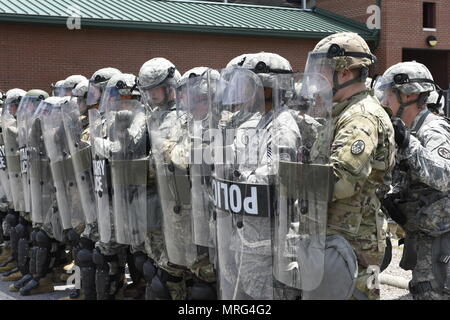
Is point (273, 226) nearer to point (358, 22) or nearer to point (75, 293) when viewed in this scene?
point (75, 293)

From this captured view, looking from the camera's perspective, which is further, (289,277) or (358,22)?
(358,22)

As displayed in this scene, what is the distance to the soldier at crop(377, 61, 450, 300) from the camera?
160 inches

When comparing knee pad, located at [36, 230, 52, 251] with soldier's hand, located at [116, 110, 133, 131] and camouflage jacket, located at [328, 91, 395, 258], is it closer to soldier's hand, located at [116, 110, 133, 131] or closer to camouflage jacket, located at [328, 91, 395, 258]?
soldier's hand, located at [116, 110, 133, 131]

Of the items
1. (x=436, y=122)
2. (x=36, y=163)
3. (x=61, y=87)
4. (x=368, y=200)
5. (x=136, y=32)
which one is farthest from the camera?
(x=136, y=32)

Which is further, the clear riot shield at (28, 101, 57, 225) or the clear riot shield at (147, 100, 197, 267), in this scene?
the clear riot shield at (28, 101, 57, 225)

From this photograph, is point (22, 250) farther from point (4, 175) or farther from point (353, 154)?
point (353, 154)

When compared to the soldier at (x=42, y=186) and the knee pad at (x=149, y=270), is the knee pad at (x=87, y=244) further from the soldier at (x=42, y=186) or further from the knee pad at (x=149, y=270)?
the knee pad at (x=149, y=270)

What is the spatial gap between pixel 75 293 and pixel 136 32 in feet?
41.4

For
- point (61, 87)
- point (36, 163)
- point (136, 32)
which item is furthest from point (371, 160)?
point (136, 32)

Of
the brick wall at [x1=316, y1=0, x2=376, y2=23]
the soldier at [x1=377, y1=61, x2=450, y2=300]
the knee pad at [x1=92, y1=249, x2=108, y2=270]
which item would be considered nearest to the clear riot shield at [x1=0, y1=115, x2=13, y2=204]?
the knee pad at [x1=92, y1=249, x2=108, y2=270]

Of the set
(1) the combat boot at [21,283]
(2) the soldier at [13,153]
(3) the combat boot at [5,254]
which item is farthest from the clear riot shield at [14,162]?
(3) the combat boot at [5,254]

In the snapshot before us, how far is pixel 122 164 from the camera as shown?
4.59m

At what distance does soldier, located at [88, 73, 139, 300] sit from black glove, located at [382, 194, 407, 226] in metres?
1.74
